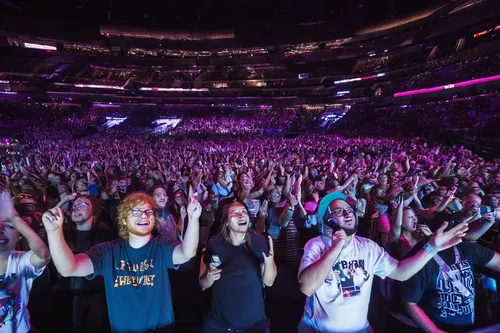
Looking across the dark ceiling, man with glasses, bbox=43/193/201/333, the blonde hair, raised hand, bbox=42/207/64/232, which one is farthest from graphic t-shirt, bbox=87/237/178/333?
the dark ceiling

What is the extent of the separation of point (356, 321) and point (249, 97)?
47.1 meters

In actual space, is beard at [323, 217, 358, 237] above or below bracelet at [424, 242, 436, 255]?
above

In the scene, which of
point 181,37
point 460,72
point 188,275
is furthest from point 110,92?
point 188,275

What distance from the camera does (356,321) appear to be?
2.38 metres

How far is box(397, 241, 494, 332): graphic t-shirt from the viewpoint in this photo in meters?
2.56

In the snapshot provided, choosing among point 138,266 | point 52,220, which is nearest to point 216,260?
point 138,266

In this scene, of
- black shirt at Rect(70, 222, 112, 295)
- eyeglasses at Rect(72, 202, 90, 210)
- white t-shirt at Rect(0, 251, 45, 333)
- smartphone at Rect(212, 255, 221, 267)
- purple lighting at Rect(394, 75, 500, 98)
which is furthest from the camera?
purple lighting at Rect(394, 75, 500, 98)

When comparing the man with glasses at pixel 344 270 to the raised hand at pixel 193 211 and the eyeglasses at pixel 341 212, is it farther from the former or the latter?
the raised hand at pixel 193 211

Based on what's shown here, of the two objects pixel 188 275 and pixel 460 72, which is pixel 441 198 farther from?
pixel 460 72

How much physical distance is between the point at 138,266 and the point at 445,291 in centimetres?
227

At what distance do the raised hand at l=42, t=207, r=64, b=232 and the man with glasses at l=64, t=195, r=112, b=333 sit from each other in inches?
57.3

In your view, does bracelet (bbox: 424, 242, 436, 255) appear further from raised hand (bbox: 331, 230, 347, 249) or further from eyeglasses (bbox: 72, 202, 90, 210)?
eyeglasses (bbox: 72, 202, 90, 210)

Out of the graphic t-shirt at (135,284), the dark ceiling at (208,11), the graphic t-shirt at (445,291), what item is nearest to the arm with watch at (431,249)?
the graphic t-shirt at (445,291)

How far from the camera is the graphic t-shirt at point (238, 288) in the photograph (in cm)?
250
